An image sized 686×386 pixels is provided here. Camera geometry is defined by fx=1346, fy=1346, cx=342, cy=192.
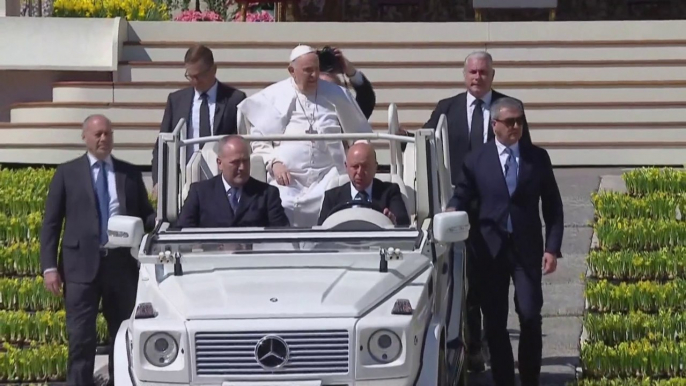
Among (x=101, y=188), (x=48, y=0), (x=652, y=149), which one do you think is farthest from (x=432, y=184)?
(x=48, y=0)

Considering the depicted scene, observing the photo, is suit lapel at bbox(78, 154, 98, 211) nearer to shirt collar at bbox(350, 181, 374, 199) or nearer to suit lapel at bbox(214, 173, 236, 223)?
suit lapel at bbox(214, 173, 236, 223)

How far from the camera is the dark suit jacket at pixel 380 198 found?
756 cm

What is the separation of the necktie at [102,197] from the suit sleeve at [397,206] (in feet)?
6.16

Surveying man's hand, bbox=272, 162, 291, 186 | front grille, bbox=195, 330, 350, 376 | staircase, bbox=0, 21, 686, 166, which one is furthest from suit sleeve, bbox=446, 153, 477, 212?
staircase, bbox=0, 21, 686, 166

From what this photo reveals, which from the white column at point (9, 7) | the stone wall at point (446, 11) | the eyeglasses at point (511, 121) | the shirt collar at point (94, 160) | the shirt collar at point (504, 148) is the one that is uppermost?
the stone wall at point (446, 11)

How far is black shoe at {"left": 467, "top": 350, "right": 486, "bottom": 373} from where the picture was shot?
8930 millimetres

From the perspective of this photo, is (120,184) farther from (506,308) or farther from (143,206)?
(506,308)

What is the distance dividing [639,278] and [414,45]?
265 inches

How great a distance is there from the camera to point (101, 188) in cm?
838

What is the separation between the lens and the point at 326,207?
770 cm

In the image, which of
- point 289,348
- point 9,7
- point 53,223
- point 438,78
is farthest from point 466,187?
point 9,7

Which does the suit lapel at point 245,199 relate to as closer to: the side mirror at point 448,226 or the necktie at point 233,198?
the necktie at point 233,198

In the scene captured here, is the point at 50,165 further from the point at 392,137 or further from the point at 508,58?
the point at 392,137

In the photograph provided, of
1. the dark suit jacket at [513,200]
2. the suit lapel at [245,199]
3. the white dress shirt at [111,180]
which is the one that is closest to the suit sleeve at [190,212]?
the suit lapel at [245,199]
